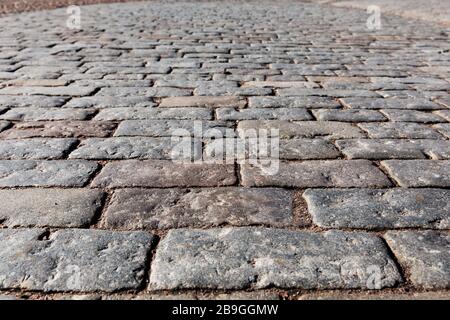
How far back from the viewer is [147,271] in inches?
61.3

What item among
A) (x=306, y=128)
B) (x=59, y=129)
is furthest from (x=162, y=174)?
(x=306, y=128)

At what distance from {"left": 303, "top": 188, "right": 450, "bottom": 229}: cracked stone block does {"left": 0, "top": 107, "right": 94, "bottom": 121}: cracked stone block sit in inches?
69.4

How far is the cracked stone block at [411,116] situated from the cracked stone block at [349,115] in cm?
8

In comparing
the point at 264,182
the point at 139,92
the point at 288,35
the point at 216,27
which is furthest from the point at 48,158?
the point at 216,27

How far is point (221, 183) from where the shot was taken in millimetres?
2217

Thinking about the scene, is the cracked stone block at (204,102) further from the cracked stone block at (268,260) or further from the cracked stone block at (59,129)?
the cracked stone block at (268,260)

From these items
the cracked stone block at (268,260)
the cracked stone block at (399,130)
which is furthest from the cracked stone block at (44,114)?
the cracked stone block at (399,130)

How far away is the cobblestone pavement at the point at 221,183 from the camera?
5.05 ft

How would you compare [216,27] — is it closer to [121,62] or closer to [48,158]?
[121,62]

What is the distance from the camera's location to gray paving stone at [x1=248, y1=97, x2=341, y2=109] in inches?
135

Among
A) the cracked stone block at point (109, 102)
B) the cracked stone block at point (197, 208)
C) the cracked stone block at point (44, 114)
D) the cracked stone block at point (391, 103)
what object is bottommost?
the cracked stone block at point (391, 103)

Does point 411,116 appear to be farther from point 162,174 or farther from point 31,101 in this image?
point 31,101

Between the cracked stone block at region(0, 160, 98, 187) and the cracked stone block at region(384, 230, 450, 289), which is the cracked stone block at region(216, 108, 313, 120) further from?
the cracked stone block at region(384, 230, 450, 289)

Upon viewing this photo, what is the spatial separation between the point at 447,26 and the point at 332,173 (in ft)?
23.1
